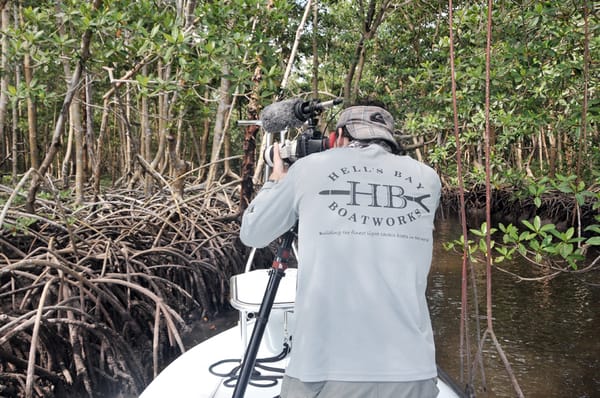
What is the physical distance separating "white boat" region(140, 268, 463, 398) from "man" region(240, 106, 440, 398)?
0.70 metres

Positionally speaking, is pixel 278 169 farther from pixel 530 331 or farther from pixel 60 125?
pixel 530 331

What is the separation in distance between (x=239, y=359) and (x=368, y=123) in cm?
149

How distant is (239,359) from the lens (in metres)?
2.51

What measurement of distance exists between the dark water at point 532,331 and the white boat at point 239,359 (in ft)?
7.24

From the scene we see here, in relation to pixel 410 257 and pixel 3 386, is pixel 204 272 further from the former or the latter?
pixel 410 257

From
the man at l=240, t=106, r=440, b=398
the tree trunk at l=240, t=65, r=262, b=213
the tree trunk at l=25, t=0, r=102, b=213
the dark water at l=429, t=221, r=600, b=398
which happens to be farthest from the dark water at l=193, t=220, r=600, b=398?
the man at l=240, t=106, r=440, b=398

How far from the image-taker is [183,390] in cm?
221

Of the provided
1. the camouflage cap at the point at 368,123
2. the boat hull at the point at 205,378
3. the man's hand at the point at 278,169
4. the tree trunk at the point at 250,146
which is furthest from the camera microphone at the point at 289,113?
the tree trunk at the point at 250,146

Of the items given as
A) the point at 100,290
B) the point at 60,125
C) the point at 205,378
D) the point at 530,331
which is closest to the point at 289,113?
the point at 205,378

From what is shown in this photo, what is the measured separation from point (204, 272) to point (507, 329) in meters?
3.16

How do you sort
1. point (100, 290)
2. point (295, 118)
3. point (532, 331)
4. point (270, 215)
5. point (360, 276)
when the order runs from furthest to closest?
point (532, 331), point (100, 290), point (295, 118), point (270, 215), point (360, 276)

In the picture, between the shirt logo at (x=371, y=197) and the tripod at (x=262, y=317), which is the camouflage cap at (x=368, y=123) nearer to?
the shirt logo at (x=371, y=197)

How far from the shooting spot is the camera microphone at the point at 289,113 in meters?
1.75

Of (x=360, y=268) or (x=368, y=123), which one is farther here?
(x=368, y=123)
